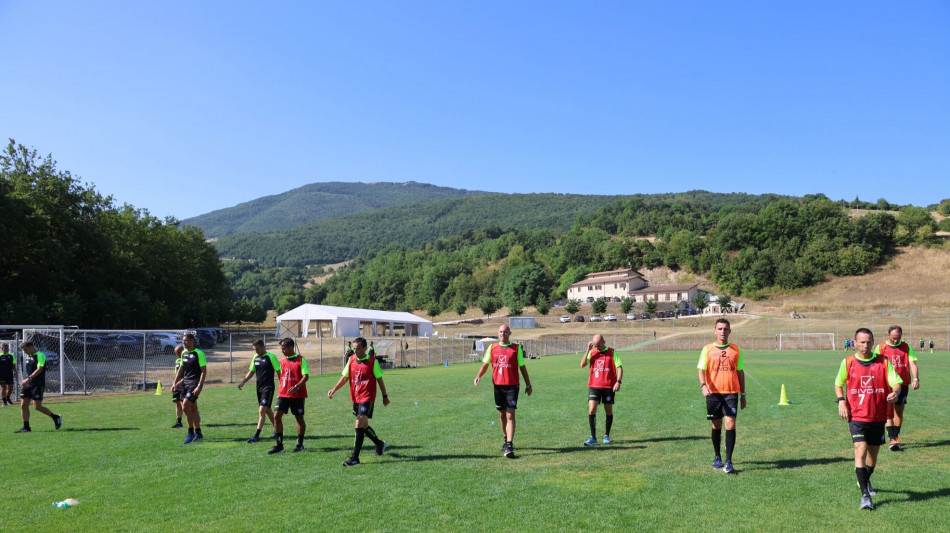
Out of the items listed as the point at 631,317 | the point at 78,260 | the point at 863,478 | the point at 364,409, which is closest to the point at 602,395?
the point at 364,409

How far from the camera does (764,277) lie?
119 m

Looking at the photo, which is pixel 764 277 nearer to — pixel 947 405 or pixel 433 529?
pixel 947 405

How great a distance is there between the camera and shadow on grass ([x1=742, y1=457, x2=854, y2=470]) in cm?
885

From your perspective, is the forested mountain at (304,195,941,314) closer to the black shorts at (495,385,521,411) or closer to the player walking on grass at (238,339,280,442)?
the player walking on grass at (238,339,280,442)

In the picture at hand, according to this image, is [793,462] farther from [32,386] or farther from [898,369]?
[32,386]

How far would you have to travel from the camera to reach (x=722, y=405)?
8570 millimetres

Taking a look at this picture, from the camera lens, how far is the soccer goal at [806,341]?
60531 mm

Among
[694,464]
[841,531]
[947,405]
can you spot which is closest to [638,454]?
[694,464]

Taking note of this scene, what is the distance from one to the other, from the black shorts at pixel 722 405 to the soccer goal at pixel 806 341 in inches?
2210

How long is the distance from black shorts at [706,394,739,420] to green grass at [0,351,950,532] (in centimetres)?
77

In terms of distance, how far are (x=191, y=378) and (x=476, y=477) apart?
6295 mm

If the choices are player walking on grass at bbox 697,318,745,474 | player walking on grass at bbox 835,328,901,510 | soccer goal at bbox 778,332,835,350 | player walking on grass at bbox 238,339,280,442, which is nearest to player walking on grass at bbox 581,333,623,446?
player walking on grass at bbox 697,318,745,474

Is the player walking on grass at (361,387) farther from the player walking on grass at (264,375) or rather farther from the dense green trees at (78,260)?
the dense green trees at (78,260)

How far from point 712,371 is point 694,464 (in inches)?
57.4
